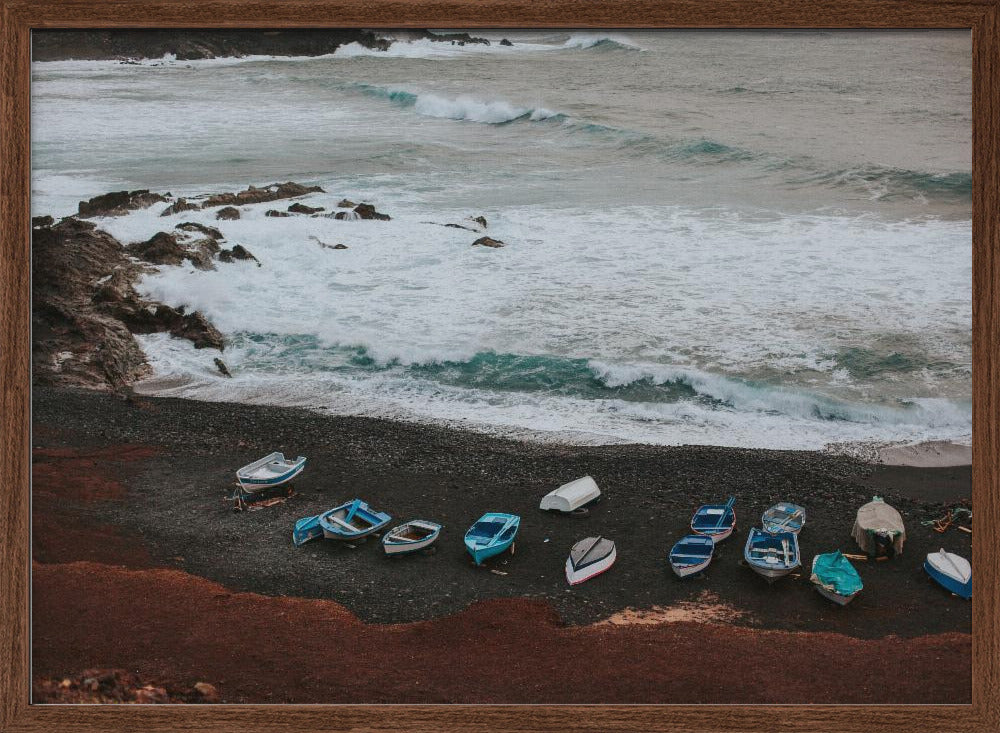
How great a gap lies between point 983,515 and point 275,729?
311 cm

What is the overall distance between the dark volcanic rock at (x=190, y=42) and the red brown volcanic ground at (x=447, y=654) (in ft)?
7.53

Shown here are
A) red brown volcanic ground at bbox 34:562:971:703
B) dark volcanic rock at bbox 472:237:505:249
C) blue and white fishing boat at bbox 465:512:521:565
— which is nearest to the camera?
red brown volcanic ground at bbox 34:562:971:703

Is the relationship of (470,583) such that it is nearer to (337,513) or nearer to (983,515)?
(337,513)

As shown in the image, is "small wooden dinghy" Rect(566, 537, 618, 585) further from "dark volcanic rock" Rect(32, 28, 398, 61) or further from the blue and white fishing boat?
"dark volcanic rock" Rect(32, 28, 398, 61)

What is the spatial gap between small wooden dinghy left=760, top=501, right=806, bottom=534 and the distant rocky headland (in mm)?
2778

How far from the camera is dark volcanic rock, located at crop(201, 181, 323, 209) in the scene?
5.16m

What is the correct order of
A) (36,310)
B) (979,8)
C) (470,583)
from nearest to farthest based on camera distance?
(979,8)
(36,310)
(470,583)

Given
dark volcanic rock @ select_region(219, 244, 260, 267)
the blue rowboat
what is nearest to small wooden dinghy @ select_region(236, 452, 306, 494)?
the blue rowboat

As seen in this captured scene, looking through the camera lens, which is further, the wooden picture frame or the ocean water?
the ocean water

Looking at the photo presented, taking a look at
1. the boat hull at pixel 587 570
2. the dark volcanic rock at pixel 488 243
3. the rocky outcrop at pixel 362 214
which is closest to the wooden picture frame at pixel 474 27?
the boat hull at pixel 587 570

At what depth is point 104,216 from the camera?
4.65 metres

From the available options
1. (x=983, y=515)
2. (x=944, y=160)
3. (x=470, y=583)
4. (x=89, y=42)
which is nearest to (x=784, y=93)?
(x=944, y=160)

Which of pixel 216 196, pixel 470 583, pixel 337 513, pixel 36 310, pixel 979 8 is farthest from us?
pixel 216 196

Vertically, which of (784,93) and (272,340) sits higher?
(784,93)
